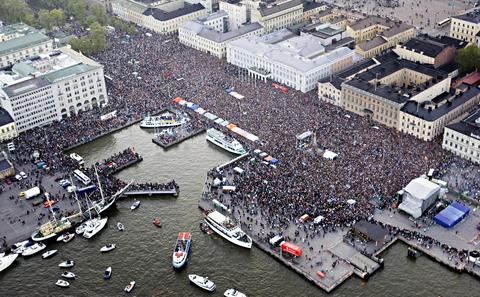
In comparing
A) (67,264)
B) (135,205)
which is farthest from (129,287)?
(135,205)

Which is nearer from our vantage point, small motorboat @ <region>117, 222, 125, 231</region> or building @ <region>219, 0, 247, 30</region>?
small motorboat @ <region>117, 222, 125, 231</region>

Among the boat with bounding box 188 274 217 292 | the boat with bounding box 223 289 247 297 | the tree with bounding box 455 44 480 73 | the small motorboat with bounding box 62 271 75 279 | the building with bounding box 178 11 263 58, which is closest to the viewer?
the boat with bounding box 223 289 247 297

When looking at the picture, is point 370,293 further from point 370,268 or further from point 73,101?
point 73,101

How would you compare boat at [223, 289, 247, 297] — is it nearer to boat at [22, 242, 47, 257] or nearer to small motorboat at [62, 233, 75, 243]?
small motorboat at [62, 233, 75, 243]

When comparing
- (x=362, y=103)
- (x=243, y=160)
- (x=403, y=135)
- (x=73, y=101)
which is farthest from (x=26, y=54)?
(x=403, y=135)

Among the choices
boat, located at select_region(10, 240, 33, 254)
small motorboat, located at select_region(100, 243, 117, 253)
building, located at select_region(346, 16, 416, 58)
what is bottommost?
small motorboat, located at select_region(100, 243, 117, 253)

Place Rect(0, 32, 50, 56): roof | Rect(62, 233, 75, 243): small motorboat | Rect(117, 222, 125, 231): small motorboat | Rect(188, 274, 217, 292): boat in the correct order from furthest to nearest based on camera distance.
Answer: Rect(0, 32, 50, 56): roof, Rect(117, 222, 125, 231): small motorboat, Rect(62, 233, 75, 243): small motorboat, Rect(188, 274, 217, 292): boat

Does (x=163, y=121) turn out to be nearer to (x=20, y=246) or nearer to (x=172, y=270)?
(x=20, y=246)

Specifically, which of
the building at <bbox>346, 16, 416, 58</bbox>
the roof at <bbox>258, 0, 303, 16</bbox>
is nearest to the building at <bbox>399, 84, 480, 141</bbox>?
the building at <bbox>346, 16, 416, 58</bbox>
